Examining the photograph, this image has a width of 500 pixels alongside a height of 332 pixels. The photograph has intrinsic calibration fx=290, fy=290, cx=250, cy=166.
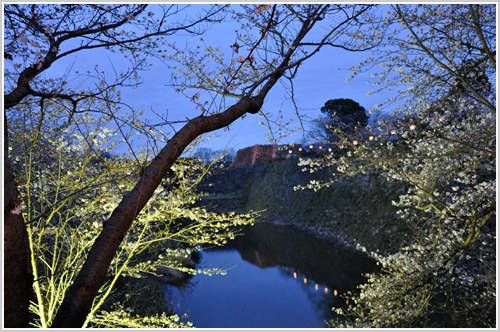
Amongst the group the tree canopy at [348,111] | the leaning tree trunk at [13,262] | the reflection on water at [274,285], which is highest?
the tree canopy at [348,111]

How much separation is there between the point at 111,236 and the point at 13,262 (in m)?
0.39

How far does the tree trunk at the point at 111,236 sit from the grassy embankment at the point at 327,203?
1948mm

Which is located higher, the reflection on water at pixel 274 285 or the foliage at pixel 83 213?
the foliage at pixel 83 213

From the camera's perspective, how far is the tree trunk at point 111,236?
116 cm

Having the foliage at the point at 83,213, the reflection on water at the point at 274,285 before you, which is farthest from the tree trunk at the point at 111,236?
the reflection on water at the point at 274,285

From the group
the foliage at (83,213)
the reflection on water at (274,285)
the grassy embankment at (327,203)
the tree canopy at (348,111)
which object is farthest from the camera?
the tree canopy at (348,111)

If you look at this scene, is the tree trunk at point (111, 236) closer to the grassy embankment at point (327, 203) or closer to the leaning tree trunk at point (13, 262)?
the leaning tree trunk at point (13, 262)

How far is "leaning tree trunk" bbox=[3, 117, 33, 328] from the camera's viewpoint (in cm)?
119

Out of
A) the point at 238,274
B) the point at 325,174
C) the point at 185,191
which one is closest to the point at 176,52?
the point at 185,191

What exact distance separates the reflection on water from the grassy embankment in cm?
91

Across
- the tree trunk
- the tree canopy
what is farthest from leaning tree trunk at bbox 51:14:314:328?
the tree canopy

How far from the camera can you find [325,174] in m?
14.6

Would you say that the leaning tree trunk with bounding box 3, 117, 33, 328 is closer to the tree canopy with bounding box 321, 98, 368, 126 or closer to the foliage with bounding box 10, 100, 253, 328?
the foliage with bounding box 10, 100, 253, 328

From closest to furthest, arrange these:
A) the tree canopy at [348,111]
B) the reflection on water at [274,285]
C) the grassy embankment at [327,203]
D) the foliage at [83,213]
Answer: the foliage at [83,213]
the reflection on water at [274,285]
the grassy embankment at [327,203]
the tree canopy at [348,111]
